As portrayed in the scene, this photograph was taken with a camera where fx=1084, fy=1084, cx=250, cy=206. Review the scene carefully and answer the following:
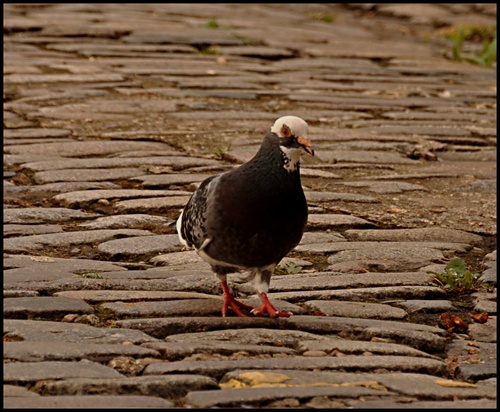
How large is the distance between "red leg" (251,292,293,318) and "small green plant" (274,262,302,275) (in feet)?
1.78

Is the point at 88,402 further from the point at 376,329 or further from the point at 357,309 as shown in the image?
the point at 357,309

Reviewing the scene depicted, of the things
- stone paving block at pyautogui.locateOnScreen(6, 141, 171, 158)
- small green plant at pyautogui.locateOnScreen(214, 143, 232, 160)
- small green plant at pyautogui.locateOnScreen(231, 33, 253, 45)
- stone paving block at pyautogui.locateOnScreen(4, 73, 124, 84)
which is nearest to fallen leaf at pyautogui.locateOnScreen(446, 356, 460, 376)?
small green plant at pyautogui.locateOnScreen(214, 143, 232, 160)

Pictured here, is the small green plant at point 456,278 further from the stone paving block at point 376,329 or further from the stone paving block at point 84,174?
the stone paving block at point 84,174

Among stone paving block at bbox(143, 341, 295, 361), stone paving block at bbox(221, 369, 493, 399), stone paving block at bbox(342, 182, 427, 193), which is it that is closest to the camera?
stone paving block at bbox(221, 369, 493, 399)

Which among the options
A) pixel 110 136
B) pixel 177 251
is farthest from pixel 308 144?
pixel 110 136

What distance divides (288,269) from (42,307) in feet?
3.84

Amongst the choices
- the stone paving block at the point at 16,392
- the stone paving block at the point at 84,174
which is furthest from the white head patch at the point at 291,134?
the stone paving block at the point at 84,174

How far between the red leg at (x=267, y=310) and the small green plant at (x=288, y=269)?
542 millimetres

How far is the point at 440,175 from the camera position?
5883mm

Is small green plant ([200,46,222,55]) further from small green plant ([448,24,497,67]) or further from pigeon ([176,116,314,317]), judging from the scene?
pigeon ([176,116,314,317])

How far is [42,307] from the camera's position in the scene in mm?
3639

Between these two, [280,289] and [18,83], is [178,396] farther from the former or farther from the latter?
[18,83]

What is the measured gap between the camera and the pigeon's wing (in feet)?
12.8

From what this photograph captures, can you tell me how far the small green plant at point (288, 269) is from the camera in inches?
174
